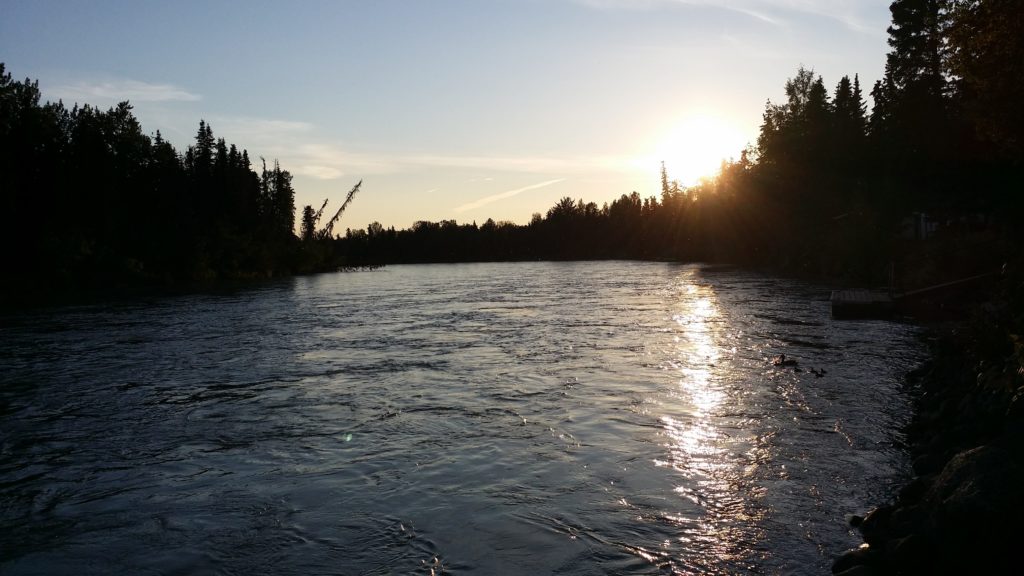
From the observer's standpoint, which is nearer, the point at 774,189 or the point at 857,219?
the point at 857,219

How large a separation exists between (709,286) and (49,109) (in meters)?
77.5

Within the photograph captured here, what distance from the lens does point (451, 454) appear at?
12180 millimetres

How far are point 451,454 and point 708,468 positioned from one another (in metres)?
4.35

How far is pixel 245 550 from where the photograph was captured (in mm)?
8523

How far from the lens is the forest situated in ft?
102

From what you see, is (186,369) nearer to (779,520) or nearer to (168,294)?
(779,520)

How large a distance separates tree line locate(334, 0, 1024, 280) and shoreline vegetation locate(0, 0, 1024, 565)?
0.46 feet

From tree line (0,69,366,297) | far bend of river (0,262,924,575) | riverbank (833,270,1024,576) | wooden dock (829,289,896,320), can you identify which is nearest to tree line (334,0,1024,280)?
wooden dock (829,289,896,320)

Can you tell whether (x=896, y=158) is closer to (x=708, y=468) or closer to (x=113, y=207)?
(x=708, y=468)

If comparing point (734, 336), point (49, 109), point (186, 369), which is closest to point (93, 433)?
point (186, 369)

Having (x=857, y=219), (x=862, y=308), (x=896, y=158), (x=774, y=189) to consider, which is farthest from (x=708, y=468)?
(x=774, y=189)

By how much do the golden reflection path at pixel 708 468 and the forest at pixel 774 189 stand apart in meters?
13.1

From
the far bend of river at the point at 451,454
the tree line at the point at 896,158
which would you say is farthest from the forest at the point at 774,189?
the far bend of river at the point at 451,454

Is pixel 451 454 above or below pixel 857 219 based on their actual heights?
below
